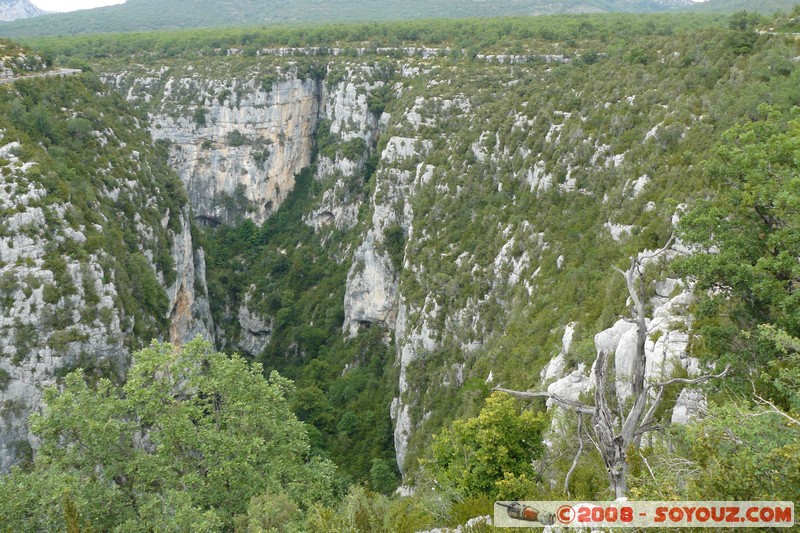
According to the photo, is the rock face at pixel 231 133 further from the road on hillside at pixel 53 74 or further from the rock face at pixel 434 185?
the road on hillside at pixel 53 74

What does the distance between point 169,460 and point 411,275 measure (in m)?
28.1

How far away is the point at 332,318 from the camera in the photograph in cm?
6297

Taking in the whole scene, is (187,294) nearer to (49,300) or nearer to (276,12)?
(49,300)

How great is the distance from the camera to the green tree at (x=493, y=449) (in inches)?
623

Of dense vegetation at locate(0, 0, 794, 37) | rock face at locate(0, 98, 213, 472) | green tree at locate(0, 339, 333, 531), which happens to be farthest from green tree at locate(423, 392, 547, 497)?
dense vegetation at locate(0, 0, 794, 37)

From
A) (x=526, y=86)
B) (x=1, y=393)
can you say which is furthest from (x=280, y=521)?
(x=526, y=86)

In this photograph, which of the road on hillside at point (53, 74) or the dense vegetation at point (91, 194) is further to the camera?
the road on hillside at point (53, 74)

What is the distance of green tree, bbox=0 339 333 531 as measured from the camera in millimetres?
17016

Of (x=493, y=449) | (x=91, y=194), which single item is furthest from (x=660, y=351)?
(x=91, y=194)

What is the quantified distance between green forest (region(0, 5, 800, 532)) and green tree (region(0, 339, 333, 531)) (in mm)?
117

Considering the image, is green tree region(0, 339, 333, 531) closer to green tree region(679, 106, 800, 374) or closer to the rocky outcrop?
green tree region(679, 106, 800, 374)

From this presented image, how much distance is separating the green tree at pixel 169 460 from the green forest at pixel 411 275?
0.12 m

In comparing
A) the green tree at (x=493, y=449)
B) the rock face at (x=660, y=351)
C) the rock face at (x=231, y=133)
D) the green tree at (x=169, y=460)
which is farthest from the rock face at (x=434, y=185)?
the green tree at (x=169, y=460)

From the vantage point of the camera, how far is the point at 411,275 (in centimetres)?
4506
